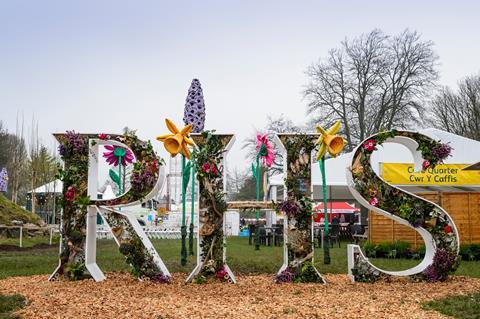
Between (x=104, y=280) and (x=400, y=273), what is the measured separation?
4533 mm

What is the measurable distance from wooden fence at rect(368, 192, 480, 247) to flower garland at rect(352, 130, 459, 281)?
15.0 feet

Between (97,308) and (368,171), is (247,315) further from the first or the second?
(368,171)

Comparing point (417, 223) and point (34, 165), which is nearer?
point (417, 223)

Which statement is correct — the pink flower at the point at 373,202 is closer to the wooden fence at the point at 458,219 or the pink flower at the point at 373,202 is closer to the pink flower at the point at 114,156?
the pink flower at the point at 114,156

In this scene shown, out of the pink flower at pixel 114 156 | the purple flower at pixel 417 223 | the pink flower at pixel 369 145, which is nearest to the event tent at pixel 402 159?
the pink flower at pixel 369 145

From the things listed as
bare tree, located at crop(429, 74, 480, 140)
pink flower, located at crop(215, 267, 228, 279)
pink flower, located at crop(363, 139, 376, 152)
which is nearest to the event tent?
pink flower, located at crop(363, 139, 376, 152)

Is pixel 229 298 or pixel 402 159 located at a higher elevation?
pixel 402 159

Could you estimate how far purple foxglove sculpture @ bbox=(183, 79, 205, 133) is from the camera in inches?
427

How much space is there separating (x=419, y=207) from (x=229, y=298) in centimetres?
338

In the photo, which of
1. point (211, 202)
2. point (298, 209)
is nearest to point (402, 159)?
point (298, 209)

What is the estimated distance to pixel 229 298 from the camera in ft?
20.0

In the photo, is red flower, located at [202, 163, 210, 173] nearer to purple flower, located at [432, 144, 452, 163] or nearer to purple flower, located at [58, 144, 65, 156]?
purple flower, located at [58, 144, 65, 156]

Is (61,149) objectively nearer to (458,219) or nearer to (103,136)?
(103,136)

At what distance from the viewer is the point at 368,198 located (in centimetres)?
759
